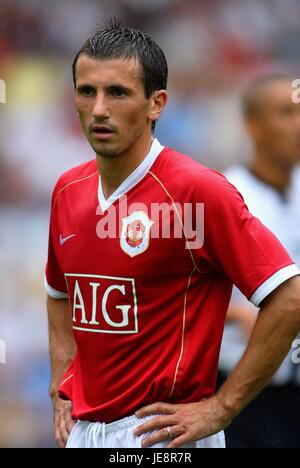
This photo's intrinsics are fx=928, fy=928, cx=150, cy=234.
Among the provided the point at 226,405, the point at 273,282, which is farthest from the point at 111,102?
the point at 226,405

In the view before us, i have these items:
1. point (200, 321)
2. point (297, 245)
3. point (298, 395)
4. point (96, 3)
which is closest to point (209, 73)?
point (96, 3)

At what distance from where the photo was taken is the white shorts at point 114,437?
262 cm

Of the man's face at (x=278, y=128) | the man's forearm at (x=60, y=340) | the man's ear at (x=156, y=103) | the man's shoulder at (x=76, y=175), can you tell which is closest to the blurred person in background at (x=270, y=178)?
the man's face at (x=278, y=128)

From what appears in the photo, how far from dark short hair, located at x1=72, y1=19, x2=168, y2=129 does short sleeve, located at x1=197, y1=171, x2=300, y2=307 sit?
14.3 inches

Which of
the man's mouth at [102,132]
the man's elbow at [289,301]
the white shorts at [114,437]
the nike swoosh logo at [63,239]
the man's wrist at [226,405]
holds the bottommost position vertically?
the white shorts at [114,437]

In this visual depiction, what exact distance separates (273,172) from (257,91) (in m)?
0.36

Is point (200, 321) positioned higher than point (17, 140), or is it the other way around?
point (17, 140)

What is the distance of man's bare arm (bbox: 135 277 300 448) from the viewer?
96.7 inches

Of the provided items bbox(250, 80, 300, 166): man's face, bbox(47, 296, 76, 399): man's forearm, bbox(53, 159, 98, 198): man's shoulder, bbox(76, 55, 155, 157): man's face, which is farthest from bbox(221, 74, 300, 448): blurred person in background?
bbox(76, 55, 155, 157): man's face

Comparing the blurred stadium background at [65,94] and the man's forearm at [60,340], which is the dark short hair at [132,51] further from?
the blurred stadium background at [65,94]

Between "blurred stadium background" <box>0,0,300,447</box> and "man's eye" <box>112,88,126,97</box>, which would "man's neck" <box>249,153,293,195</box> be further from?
"man's eye" <box>112,88,126,97</box>

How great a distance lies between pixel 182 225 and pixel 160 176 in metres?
0.18
